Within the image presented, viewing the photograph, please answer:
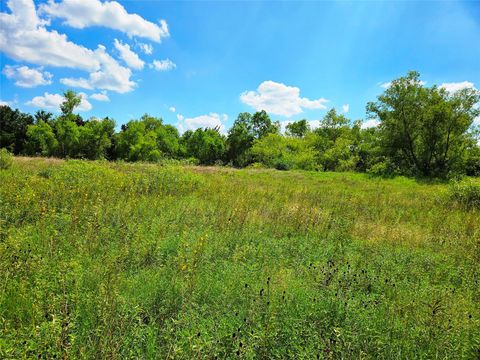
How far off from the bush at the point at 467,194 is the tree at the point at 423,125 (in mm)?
15413

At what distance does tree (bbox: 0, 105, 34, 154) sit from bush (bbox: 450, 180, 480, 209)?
6107cm

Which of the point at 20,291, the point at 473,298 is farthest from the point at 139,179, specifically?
the point at 473,298

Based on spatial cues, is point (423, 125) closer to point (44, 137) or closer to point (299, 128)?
point (299, 128)

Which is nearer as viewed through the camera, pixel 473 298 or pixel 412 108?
pixel 473 298

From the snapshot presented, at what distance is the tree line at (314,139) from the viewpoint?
26922 mm

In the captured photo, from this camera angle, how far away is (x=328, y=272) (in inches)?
195

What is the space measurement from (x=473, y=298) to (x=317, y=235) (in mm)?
3216

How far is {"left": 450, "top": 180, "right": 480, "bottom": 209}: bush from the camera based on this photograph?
39.5ft

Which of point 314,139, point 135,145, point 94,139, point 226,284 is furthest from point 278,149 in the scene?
point 226,284

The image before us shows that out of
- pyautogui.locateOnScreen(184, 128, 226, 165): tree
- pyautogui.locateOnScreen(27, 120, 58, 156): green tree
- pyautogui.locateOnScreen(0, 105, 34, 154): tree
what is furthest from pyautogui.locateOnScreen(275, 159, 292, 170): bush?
pyautogui.locateOnScreen(0, 105, 34, 154): tree

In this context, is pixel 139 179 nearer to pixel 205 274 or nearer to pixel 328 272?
pixel 205 274

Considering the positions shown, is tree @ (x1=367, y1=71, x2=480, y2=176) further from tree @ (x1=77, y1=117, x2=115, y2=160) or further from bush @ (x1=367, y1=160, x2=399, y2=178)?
tree @ (x1=77, y1=117, x2=115, y2=160)

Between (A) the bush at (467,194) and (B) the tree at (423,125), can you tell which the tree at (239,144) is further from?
(A) the bush at (467,194)

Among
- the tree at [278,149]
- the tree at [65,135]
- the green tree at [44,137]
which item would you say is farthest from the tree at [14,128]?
the tree at [278,149]
